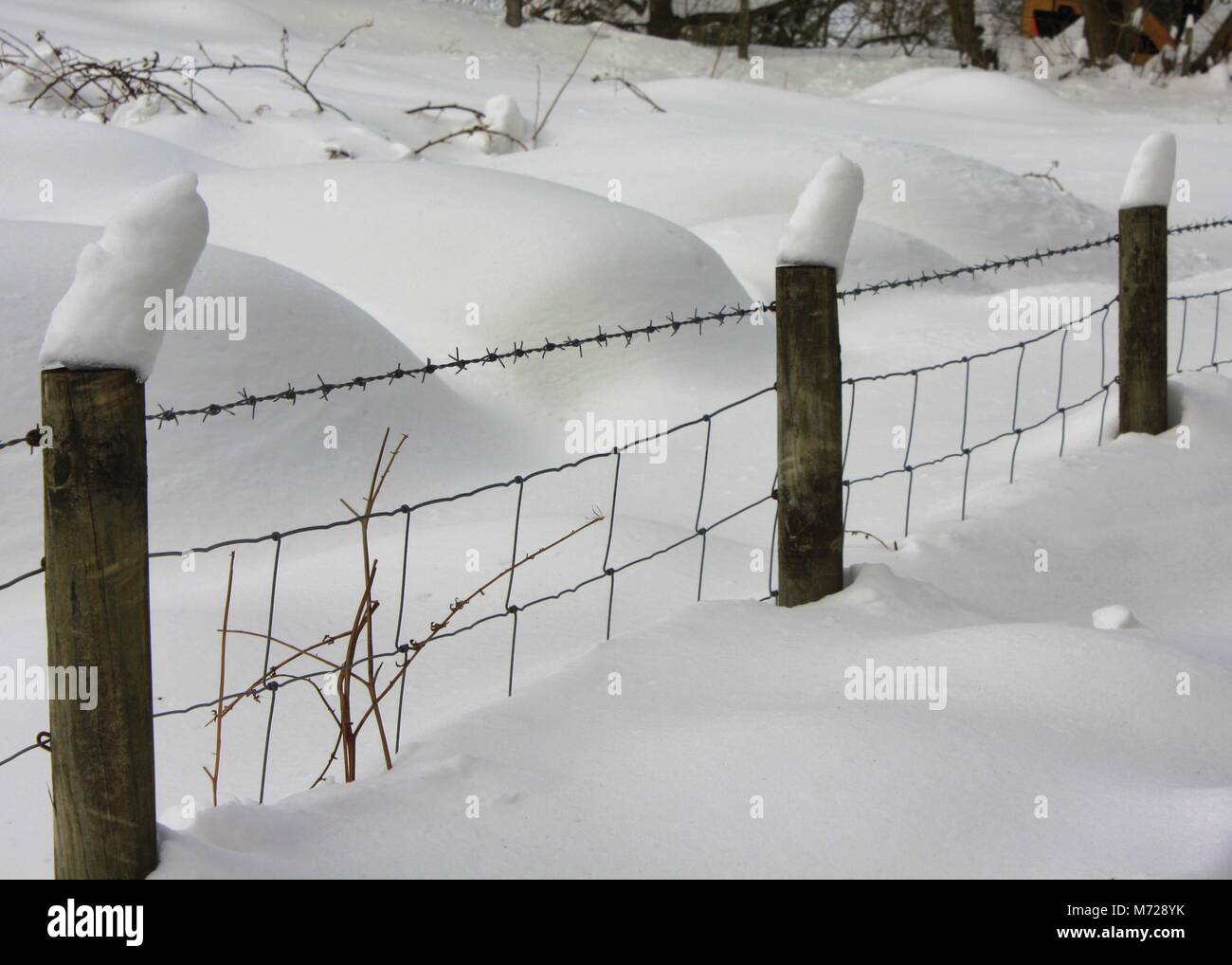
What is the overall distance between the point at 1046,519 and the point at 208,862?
268cm

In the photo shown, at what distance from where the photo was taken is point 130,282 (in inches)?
66.1

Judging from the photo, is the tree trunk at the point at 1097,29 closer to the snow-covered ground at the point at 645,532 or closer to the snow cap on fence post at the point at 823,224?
the snow-covered ground at the point at 645,532

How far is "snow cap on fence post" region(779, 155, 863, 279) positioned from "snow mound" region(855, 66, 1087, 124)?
10750 mm

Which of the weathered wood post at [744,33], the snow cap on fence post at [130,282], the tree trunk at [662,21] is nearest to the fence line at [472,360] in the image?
the snow cap on fence post at [130,282]

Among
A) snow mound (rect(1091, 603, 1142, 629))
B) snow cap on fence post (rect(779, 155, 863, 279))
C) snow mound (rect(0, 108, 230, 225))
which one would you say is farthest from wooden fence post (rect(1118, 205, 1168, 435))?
snow mound (rect(0, 108, 230, 225))

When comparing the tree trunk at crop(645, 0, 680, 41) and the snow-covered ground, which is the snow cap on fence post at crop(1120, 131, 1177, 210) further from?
the tree trunk at crop(645, 0, 680, 41)

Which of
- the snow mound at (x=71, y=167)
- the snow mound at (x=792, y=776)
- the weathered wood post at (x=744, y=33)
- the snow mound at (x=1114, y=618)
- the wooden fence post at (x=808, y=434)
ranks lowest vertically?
the snow mound at (x=1114, y=618)

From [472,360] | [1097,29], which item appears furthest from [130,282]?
[1097,29]

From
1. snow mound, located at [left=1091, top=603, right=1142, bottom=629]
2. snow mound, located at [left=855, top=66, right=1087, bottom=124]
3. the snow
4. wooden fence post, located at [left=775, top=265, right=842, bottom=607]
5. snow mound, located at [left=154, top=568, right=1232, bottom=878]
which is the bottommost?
snow mound, located at [left=1091, top=603, right=1142, bottom=629]

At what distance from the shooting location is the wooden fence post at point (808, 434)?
281 cm

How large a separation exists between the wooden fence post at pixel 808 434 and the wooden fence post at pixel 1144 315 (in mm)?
1665

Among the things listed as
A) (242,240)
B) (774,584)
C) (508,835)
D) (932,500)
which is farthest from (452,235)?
(508,835)

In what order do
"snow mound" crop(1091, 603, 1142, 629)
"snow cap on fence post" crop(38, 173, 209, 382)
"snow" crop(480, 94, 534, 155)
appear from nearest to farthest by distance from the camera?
1. "snow cap on fence post" crop(38, 173, 209, 382)
2. "snow mound" crop(1091, 603, 1142, 629)
3. "snow" crop(480, 94, 534, 155)

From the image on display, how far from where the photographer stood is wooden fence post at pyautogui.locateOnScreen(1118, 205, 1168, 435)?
4.07m
